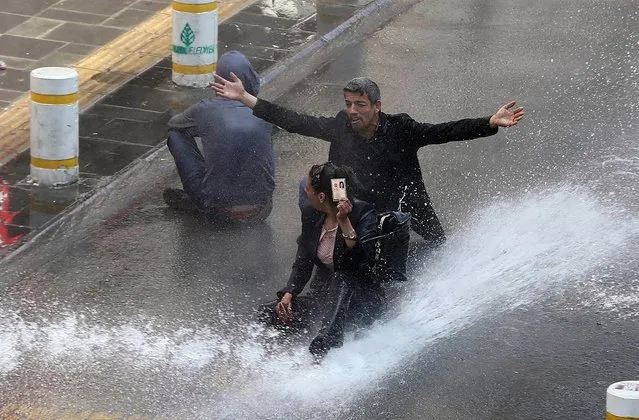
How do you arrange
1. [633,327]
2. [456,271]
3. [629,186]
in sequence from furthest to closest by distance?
1. [629,186]
2. [456,271]
3. [633,327]

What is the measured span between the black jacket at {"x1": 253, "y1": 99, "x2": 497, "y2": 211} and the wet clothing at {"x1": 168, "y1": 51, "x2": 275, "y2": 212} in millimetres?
1153

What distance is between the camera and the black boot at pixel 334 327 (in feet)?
27.1

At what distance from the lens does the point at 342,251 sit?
8.38 meters

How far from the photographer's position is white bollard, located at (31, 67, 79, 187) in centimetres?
1019

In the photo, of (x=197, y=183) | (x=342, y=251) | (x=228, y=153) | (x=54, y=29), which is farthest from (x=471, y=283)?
(x=54, y=29)

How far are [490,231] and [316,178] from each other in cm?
241

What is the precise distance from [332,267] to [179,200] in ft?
7.37

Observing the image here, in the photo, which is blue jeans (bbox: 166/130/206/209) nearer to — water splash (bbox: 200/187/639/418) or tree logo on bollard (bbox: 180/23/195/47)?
water splash (bbox: 200/187/639/418)

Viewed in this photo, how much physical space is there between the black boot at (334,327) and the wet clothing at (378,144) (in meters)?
0.94

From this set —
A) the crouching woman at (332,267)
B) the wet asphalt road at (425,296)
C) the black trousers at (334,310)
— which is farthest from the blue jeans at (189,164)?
the crouching woman at (332,267)

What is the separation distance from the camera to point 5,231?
9906mm

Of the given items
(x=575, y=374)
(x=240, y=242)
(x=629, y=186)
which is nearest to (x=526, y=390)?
(x=575, y=374)

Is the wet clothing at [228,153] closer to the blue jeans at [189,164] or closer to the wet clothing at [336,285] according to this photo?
the blue jeans at [189,164]

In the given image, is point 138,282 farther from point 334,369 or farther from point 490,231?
point 490,231
